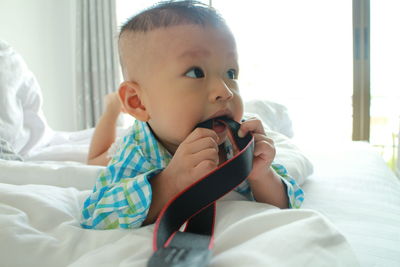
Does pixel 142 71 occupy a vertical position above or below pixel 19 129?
above

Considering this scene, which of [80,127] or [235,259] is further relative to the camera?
[80,127]

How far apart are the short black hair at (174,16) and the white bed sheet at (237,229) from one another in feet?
1.18

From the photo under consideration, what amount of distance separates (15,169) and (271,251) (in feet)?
2.51

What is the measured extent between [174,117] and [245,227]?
306mm

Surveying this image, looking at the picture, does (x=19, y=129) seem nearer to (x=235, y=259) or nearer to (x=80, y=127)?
(x=235, y=259)

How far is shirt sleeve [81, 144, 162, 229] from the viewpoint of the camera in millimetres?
676

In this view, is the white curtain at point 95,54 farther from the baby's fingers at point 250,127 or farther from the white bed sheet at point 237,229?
the baby's fingers at point 250,127

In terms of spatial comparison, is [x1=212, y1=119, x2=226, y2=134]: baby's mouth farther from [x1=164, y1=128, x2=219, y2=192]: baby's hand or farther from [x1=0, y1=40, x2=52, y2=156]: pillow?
[x1=0, y1=40, x2=52, y2=156]: pillow

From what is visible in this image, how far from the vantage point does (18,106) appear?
1.46m

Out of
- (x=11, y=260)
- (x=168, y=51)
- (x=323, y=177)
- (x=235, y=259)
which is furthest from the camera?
(x=323, y=177)

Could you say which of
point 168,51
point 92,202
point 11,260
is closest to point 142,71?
point 168,51

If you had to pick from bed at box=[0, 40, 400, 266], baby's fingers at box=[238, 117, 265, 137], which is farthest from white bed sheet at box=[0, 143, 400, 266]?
baby's fingers at box=[238, 117, 265, 137]

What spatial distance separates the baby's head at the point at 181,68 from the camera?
0.73m

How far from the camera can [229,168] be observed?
0.57 metres
